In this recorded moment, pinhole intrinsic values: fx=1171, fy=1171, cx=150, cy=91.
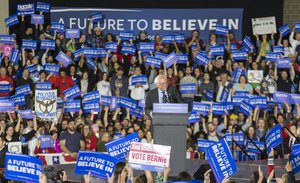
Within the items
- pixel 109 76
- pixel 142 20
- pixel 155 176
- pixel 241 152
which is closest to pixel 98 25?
pixel 142 20

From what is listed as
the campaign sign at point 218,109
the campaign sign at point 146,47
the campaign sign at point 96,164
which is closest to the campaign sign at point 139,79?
the campaign sign at point 146,47

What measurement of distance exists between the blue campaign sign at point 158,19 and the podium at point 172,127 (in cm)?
1269

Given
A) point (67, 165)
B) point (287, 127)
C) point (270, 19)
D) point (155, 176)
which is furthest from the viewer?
point (270, 19)

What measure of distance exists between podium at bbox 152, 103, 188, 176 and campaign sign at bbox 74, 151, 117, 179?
45.8 inches

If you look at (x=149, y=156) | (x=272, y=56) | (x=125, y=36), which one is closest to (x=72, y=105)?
(x=125, y=36)

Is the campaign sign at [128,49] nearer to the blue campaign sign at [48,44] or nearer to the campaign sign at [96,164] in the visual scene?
the blue campaign sign at [48,44]

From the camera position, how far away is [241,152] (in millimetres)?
23328

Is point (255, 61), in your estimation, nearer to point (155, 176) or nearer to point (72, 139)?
point (72, 139)

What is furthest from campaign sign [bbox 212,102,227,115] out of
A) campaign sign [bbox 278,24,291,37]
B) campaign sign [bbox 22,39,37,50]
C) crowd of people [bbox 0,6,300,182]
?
campaign sign [bbox 22,39,37,50]

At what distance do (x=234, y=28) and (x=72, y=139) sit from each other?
818cm

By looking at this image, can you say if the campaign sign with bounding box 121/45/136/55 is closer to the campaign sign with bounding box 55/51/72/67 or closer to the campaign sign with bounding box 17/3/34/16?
the campaign sign with bounding box 55/51/72/67

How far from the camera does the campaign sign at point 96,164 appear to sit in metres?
15.7

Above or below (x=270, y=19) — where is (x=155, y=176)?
below

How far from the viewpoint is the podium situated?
16609mm
